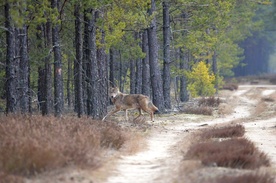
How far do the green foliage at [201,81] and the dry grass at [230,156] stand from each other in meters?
26.2

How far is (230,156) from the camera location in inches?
413

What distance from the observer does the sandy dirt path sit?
31.8 ft

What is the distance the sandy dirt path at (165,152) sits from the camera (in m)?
9.70

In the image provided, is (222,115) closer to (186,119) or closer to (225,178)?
(186,119)

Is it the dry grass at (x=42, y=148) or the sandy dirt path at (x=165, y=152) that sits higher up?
the dry grass at (x=42, y=148)

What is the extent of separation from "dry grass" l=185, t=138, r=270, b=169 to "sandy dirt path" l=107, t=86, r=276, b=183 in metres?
0.59

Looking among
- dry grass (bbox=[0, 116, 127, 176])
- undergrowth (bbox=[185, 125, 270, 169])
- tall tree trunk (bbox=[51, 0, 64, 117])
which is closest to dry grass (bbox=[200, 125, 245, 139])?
undergrowth (bbox=[185, 125, 270, 169])

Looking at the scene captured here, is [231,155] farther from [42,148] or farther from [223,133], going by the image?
[223,133]

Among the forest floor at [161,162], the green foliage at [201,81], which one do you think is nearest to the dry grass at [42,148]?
the forest floor at [161,162]

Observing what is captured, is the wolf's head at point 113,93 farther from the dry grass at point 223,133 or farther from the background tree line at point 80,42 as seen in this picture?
the dry grass at point 223,133

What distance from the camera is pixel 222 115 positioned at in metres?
29.5

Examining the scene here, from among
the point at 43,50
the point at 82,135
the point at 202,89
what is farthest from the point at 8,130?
the point at 202,89

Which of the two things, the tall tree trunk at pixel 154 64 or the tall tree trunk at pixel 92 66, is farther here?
the tall tree trunk at pixel 154 64

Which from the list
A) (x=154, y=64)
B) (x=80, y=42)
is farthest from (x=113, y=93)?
(x=154, y=64)
